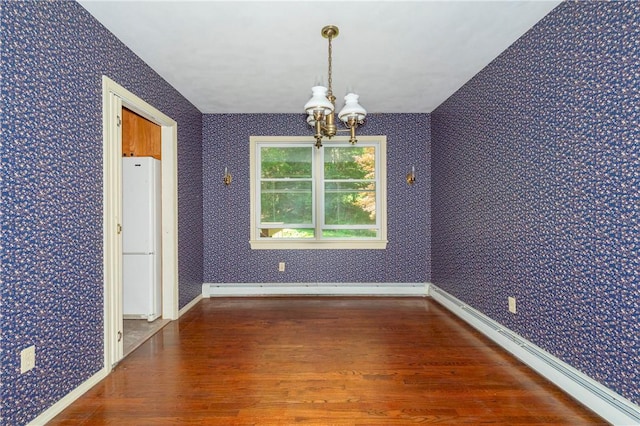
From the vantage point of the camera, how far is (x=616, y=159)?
176cm

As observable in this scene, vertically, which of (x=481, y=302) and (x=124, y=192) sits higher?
(x=124, y=192)

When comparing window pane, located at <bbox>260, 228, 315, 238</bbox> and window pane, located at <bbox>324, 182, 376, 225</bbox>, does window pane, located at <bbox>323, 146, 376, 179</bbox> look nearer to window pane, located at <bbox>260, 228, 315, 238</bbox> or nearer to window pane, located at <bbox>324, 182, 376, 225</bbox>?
window pane, located at <bbox>324, 182, 376, 225</bbox>

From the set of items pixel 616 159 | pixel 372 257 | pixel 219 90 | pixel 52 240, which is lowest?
pixel 372 257

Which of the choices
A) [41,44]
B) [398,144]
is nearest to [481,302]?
[398,144]

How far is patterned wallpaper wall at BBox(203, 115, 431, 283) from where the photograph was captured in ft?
14.6

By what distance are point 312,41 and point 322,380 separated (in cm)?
258

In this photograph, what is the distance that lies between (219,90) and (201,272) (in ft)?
7.91

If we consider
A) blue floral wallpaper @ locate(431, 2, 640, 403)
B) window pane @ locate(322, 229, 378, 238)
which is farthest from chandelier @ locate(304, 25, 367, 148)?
window pane @ locate(322, 229, 378, 238)

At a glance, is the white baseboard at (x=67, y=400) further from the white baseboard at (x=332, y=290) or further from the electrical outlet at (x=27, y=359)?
the white baseboard at (x=332, y=290)

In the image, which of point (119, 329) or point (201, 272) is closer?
point (119, 329)

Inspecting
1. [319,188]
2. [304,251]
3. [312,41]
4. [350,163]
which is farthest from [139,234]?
[350,163]

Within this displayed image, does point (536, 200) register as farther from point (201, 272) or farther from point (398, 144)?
point (201, 272)

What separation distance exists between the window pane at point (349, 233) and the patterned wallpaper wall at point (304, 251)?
0.23 meters

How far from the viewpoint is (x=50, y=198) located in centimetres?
188
